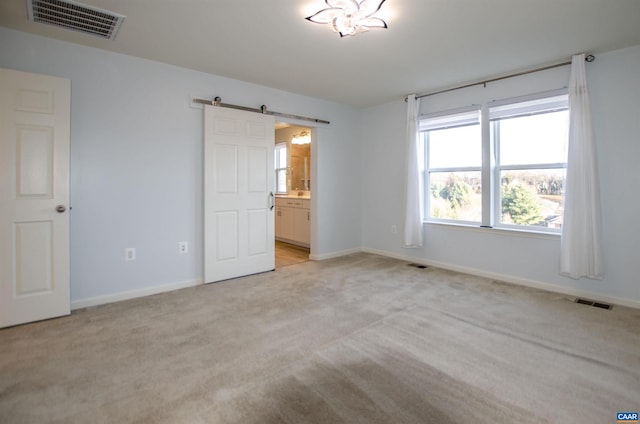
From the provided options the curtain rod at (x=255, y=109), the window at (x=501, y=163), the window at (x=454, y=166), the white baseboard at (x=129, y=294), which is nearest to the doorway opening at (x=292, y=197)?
the curtain rod at (x=255, y=109)

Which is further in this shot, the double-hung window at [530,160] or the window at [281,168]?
the window at [281,168]

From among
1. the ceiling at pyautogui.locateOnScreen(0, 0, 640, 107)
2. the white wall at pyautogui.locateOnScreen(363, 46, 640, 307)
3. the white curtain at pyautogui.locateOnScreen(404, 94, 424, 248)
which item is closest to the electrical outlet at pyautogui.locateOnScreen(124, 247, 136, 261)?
the ceiling at pyautogui.locateOnScreen(0, 0, 640, 107)

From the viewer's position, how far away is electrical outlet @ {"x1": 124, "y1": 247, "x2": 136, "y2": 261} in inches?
128

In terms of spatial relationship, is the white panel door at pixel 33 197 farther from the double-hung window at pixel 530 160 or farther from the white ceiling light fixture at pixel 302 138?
the double-hung window at pixel 530 160

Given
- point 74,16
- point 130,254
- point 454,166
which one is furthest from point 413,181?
point 74,16

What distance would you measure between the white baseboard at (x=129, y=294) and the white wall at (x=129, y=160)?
0.01 m

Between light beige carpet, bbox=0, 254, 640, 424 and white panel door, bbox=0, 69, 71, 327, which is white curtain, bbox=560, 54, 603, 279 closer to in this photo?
light beige carpet, bbox=0, 254, 640, 424

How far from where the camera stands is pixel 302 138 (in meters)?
6.58

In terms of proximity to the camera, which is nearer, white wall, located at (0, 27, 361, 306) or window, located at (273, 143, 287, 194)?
white wall, located at (0, 27, 361, 306)

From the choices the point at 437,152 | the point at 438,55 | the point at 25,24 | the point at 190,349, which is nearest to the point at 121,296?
the point at 190,349

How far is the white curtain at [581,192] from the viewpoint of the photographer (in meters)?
3.13

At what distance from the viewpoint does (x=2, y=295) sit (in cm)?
257

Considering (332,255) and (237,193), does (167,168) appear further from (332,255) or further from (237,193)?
(332,255)

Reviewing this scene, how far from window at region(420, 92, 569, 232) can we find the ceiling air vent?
379 centimetres
